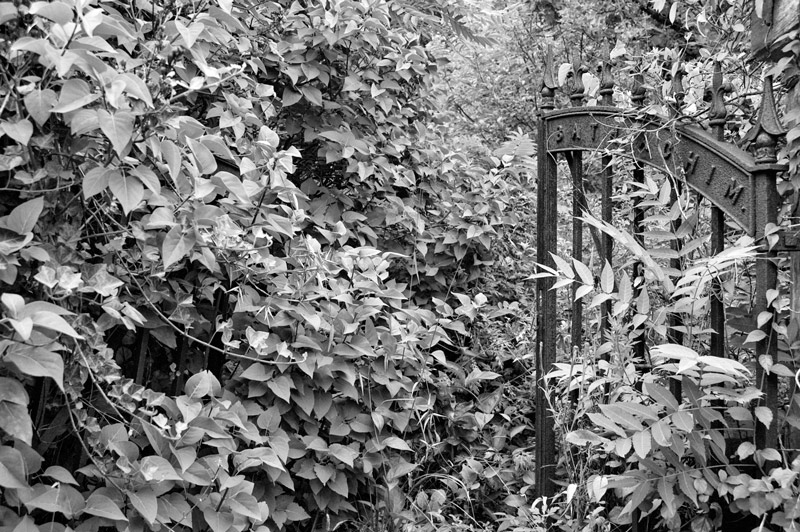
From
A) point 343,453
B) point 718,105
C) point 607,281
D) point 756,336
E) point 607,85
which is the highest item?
point 607,85

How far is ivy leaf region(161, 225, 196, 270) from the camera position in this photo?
2018 mm

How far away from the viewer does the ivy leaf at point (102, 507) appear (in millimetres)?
1923

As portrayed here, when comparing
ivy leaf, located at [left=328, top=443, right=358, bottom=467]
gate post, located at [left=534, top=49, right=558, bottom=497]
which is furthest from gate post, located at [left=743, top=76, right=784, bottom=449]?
ivy leaf, located at [left=328, top=443, right=358, bottom=467]

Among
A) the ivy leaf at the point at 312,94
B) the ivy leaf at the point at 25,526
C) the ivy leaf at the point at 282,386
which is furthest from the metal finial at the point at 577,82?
the ivy leaf at the point at 25,526

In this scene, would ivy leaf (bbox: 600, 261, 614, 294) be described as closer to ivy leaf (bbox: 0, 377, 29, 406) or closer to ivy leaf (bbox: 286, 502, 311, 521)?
ivy leaf (bbox: 286, 502, 311, 521)

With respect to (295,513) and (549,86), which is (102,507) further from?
(549,86)

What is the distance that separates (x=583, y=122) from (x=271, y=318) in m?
1.46

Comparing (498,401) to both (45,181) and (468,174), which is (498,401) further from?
(45,181)

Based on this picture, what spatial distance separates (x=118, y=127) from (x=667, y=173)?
1.75m

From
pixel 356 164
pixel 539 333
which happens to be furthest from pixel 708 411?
pixel 356 164

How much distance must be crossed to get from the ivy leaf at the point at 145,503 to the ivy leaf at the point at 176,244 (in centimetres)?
66

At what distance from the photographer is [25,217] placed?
1.80 metres

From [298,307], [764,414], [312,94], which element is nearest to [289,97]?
[312,94]

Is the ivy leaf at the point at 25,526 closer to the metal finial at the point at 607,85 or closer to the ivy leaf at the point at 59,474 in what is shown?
the ivy leaf at the point at 59,474
